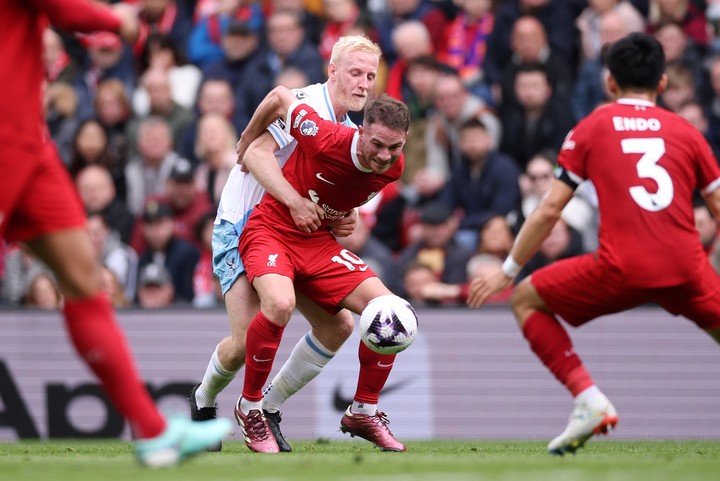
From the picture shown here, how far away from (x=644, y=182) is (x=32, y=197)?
3.12 metres

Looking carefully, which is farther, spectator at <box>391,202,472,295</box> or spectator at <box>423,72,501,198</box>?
→ spectator at <box>423,72,501,198</box>

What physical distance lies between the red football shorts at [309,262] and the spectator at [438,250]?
3702 millimetres

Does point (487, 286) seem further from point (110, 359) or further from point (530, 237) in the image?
point (110, 359)

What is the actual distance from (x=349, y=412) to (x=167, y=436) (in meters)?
2.74

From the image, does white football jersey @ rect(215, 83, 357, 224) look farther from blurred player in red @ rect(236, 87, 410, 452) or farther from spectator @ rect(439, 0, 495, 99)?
spectator @ rect(439, 0, 495, 99)

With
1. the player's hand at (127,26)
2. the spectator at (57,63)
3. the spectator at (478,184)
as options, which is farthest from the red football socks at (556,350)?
the spectator at (57,63)

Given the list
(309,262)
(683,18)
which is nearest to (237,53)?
(683,18)

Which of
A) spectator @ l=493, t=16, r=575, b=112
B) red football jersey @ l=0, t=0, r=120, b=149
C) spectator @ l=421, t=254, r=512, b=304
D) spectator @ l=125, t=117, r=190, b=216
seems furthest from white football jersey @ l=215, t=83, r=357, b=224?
spectator @ l=125, t=117, r=190, b=216

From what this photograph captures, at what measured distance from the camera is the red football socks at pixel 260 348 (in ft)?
Answer: 26.3

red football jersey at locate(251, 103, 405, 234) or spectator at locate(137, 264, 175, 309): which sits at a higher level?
red football jersey at locate(251, 103, 405, 234)

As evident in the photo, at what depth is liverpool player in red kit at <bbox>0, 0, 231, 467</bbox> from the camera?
5871 millimetres

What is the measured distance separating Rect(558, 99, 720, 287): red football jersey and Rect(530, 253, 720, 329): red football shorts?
0.07 meters

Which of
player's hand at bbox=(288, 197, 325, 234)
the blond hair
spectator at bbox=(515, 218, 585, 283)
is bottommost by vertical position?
spectator at bbox=(515, 218, 585, 283)

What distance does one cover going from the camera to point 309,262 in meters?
8.37
